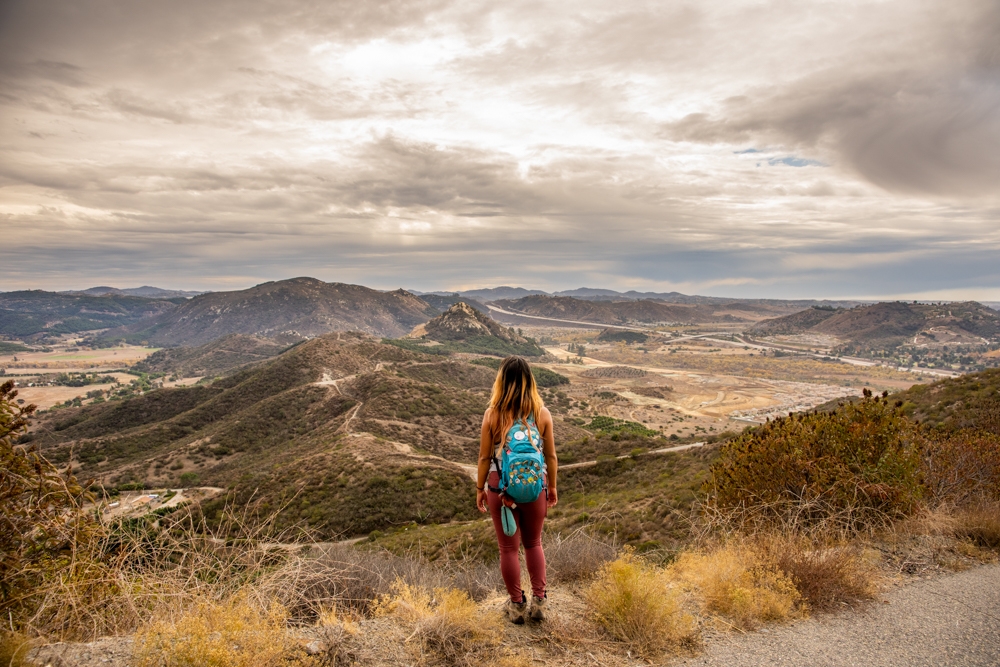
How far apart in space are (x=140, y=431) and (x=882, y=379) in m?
177

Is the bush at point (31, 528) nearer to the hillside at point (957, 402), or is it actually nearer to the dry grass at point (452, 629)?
the dry grass at point (452, 629)

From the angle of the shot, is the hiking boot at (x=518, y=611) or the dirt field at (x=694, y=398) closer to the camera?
the hiking boot at (x=518, y=611)

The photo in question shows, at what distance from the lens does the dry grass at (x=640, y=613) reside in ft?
12.9

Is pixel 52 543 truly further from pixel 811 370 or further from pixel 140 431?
pixel 811 370

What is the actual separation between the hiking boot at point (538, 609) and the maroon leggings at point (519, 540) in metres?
0.04

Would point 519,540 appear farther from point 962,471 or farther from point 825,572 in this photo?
point 962,471

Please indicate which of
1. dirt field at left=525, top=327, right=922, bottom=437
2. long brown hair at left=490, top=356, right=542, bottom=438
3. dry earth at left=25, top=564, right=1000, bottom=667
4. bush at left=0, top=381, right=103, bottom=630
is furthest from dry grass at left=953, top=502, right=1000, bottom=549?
dirt field at left=525, top=327, right=922, bottom=437

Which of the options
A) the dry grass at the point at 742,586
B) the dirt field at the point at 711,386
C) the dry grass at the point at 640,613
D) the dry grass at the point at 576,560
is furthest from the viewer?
the dirt field at the point at 711,386

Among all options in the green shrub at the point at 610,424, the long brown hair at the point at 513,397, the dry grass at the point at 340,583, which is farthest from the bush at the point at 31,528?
the green shrub at the point at 610,424

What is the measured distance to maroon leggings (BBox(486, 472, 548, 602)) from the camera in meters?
4.19

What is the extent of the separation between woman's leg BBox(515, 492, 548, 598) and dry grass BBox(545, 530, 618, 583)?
133cm

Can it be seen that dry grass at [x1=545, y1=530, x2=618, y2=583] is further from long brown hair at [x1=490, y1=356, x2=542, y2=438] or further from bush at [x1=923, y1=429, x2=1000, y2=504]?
bush at [x1=923, y1=429, x2=1000, y2=504]

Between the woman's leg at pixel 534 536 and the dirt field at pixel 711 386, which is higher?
the woman's leg at pixel 534 536

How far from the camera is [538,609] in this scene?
168 inches
